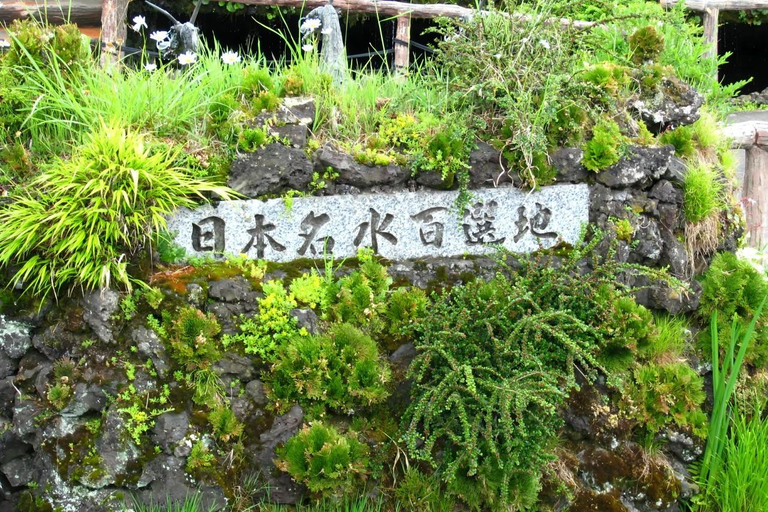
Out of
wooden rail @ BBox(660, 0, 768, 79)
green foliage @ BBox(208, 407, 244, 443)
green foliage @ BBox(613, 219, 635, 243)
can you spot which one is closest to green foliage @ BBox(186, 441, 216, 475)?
green foliage @ BBox(208, 407, 244, 443)

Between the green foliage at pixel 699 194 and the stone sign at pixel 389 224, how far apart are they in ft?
2.36

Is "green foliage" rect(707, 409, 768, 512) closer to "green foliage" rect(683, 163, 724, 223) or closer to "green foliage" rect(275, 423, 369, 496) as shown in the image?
"green foliage" rect(683, 163, 724, 223)

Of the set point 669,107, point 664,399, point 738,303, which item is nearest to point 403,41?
point 669,107

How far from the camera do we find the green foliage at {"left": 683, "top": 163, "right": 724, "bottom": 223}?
4.28m

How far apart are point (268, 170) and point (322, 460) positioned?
→ 1.72 metres

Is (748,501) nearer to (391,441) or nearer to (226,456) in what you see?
(391,441)

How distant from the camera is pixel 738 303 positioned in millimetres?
4172

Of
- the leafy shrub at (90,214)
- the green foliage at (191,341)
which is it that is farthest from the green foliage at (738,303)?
the leafy shrub at (90,214)

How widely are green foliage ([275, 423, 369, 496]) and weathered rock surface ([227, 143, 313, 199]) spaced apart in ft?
4.79

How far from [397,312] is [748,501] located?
2214 mm

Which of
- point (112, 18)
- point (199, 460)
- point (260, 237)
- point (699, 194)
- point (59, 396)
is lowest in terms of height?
point (199, 460)

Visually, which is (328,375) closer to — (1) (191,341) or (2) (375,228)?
(1) (191,341)

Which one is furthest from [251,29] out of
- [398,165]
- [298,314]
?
[298,314]

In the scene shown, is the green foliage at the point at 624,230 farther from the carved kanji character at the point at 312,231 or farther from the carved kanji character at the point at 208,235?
the carved kanji character at the point at 208,235
